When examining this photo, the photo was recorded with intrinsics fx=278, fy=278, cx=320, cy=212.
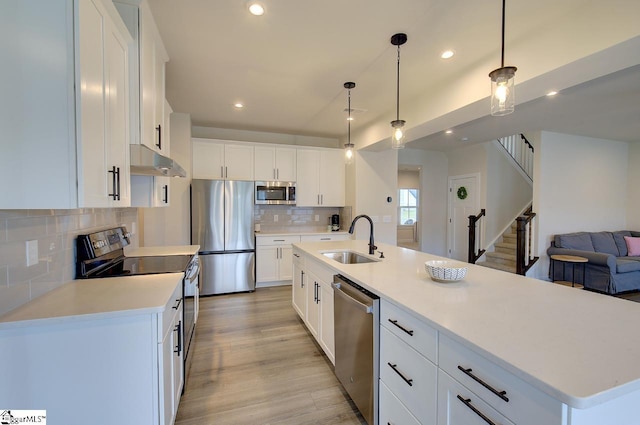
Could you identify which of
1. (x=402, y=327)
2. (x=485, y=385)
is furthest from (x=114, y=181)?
(x=485, y=385)

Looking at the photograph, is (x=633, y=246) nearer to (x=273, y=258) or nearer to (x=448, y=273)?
(x=448, y=273)

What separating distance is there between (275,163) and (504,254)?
511cm

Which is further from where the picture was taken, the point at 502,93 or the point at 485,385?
the point at 502,93

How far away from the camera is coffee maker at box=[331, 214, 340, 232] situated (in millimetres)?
5230

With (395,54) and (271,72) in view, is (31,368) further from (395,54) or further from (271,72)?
(395,54)

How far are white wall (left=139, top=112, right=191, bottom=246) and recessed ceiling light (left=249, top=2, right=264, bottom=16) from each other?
2.66 metres

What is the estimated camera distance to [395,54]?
248 centimetres

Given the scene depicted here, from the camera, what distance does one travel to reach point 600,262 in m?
4.34

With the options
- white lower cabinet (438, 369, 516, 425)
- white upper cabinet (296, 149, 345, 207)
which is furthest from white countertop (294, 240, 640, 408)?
white upper cabinet (296, 149, 345, 207)

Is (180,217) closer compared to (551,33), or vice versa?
(551,33)

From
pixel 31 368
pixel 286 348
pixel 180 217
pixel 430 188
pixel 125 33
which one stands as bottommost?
pixel 286 348

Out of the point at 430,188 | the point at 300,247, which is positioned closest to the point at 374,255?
the point at 300,247

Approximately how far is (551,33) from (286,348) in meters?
3.31

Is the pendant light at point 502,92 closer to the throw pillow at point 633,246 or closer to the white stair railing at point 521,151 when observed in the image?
the white stair railing at point 521,151
